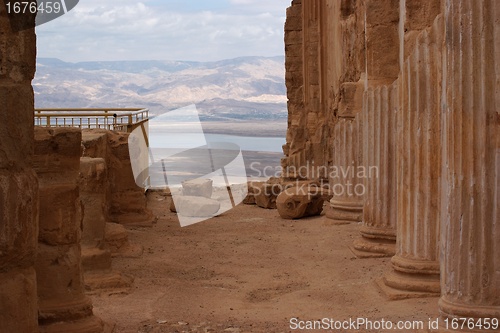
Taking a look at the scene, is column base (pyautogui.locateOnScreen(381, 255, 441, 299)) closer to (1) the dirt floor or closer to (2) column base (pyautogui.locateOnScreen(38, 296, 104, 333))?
(1) the dirt floor

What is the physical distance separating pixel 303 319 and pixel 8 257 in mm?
2746

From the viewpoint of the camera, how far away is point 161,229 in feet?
37.1

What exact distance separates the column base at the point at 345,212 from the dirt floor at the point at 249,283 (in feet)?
0.54

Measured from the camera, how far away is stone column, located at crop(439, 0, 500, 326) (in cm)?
445

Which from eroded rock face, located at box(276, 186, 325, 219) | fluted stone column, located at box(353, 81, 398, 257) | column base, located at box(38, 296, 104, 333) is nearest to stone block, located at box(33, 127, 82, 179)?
column base, located at box(38, 296, 104, 333)

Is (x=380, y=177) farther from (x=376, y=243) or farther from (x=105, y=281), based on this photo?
(x=105, y=281)

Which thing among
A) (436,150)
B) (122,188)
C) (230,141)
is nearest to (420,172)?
(436,150)

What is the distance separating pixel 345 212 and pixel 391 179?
3100 mm

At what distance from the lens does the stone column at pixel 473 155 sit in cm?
445

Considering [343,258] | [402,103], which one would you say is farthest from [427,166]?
[343,258]

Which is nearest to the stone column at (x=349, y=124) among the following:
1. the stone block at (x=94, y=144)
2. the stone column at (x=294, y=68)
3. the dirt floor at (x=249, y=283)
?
the dirt floor at (x=249, y=283)

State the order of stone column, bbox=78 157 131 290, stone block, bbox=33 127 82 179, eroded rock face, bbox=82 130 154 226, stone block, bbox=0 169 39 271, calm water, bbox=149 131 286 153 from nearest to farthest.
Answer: stone block, bbox=0 169 39 271, stone block, bbox=33 127 82 179, stone column, bbox=78 157 131 290, eroded rock face, bbox=82 130 154 226, calm water, bbox=149 131 286 153

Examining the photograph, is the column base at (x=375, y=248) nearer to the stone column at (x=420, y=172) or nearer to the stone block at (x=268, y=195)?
the stone column at (x=420, y=172)

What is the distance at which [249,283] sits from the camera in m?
7.48
